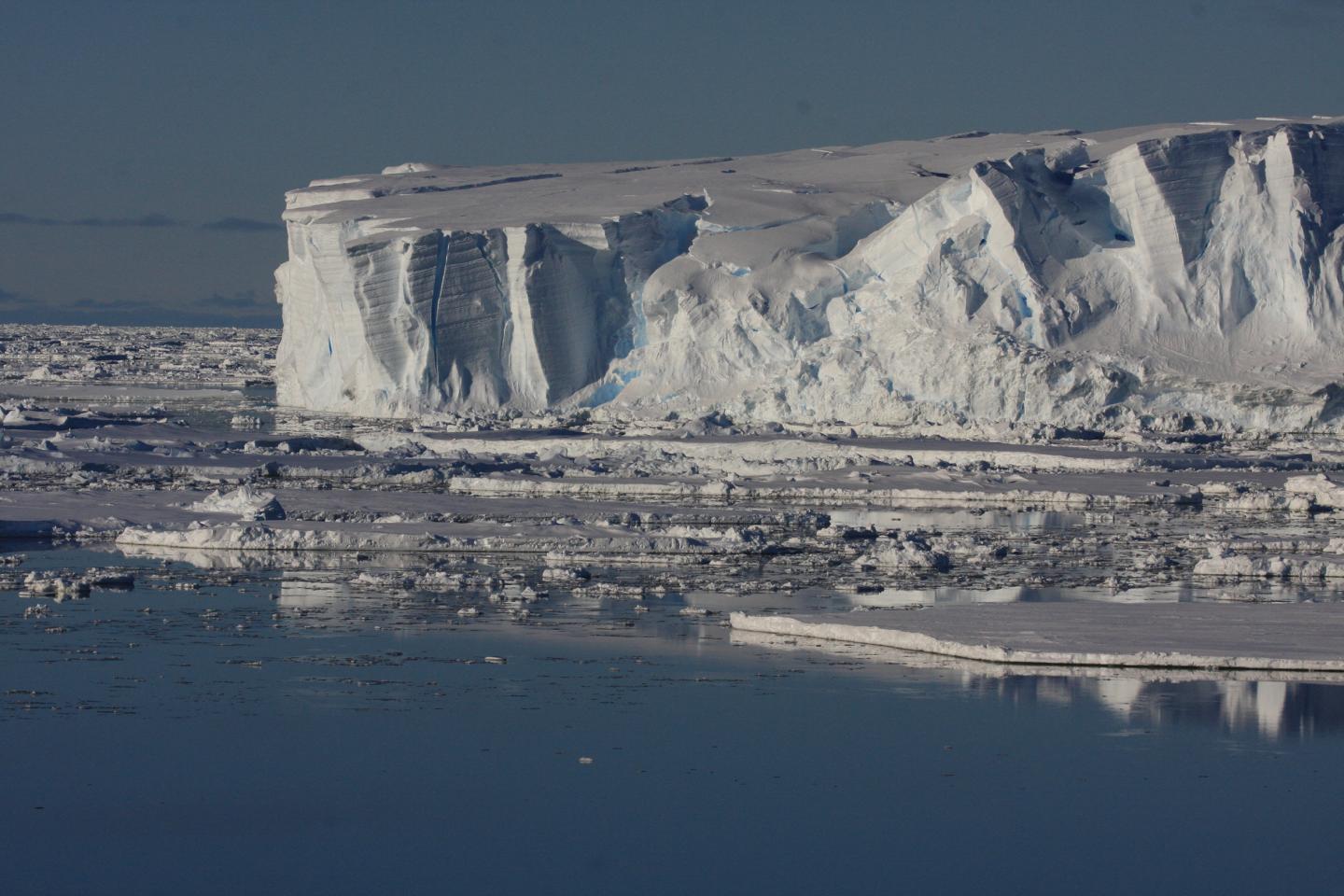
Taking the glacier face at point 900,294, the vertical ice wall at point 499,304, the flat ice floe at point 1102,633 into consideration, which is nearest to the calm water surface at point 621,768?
the flat ice floe at point 1102,633

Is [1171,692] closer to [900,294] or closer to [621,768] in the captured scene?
[621,768]

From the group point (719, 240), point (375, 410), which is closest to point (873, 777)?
point (719, 240)

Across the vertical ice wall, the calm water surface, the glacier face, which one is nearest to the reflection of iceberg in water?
the calm water surface

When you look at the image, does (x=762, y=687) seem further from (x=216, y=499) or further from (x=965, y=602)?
(x=216, y=499)

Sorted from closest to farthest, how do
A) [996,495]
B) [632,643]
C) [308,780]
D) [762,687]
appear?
[308,780]
[762,687]
[632,643]
[996,495]

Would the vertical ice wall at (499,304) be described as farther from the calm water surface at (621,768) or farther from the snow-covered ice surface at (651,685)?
the calm water surface at (621,768)

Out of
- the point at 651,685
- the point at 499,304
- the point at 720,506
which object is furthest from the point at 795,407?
the point at 651,685
